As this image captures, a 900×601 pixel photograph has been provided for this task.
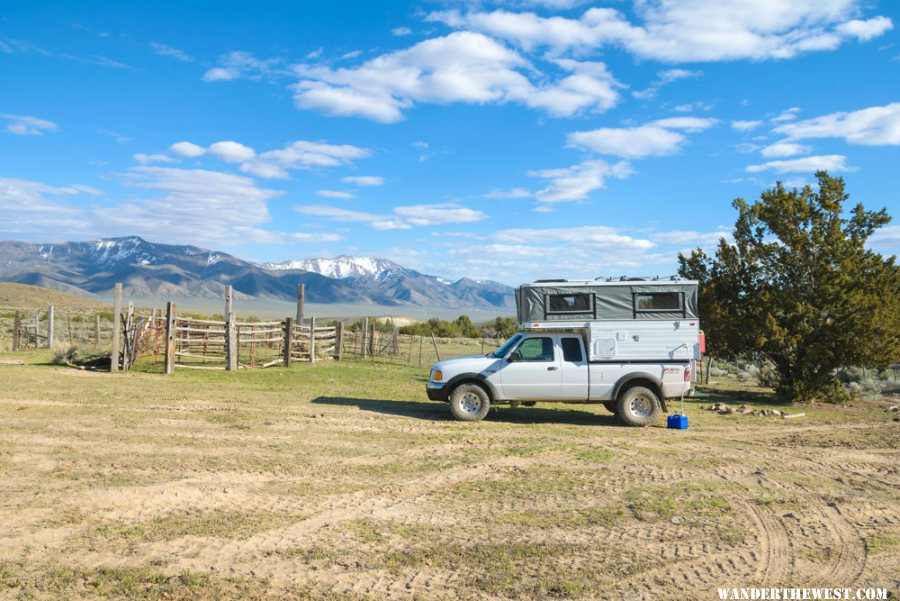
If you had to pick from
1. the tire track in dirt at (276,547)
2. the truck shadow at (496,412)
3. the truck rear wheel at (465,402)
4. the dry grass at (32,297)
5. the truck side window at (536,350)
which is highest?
the dry grass at (32,297)

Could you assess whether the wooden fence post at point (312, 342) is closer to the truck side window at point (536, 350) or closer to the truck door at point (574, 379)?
the truck side window at point (536, 350)

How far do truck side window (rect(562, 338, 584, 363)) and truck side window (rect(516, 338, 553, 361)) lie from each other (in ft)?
0.89

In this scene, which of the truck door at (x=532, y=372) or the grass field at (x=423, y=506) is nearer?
the grass field at (x=423, y=506)

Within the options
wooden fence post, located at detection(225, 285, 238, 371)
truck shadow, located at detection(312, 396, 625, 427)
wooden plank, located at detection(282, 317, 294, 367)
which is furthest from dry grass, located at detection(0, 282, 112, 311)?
truck shadow, located at detection(312, 396, 625, 427)

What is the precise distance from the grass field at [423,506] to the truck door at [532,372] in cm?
69

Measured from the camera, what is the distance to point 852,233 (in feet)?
57.5

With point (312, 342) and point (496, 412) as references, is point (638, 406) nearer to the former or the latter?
point (496, 412)

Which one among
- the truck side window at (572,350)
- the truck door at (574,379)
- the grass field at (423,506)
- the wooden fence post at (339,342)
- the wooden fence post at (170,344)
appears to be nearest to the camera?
the grass field at (423,506)

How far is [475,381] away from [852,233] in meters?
11.2

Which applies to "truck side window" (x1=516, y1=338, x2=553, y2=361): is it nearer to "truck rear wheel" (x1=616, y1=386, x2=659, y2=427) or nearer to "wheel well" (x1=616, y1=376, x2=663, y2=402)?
"wheel well" (x1=616, y1=376, x2=663, y2=402)

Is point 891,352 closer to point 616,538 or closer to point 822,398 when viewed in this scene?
point 822,398

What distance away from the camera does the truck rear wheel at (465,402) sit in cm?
1318

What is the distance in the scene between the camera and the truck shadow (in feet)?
45.1

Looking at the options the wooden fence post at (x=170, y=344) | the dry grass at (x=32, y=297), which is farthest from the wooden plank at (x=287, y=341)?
the dry grass at (x=32, y=297)
